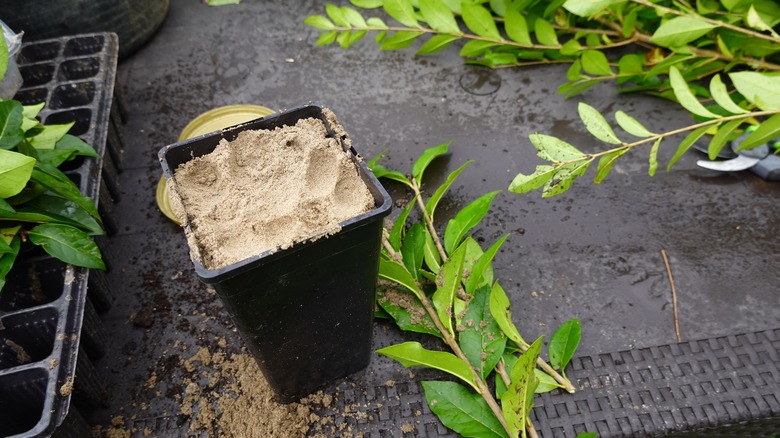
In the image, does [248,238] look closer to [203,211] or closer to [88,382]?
[203,211]

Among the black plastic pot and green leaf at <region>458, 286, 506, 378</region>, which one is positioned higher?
the black plastic pot

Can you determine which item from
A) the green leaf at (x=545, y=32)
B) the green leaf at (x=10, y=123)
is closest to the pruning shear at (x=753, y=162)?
the green leaf at (x=545, y=32)

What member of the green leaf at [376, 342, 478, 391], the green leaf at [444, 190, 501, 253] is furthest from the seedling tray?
the green leaf at [444, 190, 501, 253]

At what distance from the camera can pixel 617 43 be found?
171 centimetres

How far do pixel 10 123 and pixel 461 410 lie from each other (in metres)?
1.14

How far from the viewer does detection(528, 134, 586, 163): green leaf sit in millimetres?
1180

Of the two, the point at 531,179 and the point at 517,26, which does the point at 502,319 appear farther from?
the point at 517,26

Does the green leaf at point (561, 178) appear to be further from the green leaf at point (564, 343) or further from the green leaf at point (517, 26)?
the green leaf at point (517, 26)

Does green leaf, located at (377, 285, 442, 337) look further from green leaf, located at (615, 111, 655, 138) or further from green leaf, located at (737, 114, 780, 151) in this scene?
green leaf, located at (737, 114, 780, 151)

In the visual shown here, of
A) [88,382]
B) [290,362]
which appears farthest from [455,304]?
[88,382]

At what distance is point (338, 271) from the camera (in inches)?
33.7

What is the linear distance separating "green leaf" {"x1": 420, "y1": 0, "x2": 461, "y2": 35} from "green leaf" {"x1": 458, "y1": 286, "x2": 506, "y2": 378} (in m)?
0.98

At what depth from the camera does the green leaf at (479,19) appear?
5.46 ft

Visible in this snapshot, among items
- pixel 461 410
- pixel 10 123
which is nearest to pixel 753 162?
pixel 461 410
